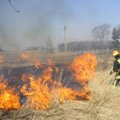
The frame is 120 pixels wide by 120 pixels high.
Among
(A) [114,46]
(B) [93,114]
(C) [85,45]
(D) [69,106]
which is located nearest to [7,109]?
(D) [69,106]

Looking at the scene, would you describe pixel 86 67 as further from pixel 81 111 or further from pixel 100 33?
pixel 100 33

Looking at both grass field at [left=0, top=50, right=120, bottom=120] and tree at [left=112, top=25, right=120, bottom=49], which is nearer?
grass field at [left=0, top=50, right=120, bottom=120]

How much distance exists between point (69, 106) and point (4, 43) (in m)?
6.54

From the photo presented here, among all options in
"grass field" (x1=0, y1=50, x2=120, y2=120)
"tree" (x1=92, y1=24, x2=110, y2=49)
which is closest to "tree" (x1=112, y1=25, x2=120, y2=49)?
"tree" (x1=92, y1=24, x2=110, y2=49)

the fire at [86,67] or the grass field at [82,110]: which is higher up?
the fire at [86,67]

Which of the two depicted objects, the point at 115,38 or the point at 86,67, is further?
the point at 115,38

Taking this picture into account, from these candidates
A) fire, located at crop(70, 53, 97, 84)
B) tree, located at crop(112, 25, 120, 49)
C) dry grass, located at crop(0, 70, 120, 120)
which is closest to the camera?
dry grass, located at crop(0, 70, 120, 120)

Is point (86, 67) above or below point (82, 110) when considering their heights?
above

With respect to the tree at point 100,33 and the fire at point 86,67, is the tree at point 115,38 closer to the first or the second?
the tree at point 100,33

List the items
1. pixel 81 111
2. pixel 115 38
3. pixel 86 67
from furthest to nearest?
pixel 115 38, pixel 86 67, pixel 81 111

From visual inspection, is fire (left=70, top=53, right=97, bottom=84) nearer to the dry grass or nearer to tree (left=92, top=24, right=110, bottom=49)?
the dry grass

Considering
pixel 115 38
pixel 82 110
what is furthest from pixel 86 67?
pixel 115 38

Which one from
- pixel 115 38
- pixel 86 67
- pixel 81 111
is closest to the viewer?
pixel 81 111

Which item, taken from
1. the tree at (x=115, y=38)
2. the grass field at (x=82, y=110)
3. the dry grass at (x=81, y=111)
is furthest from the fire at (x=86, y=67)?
the tree at (x=115, y=38)
